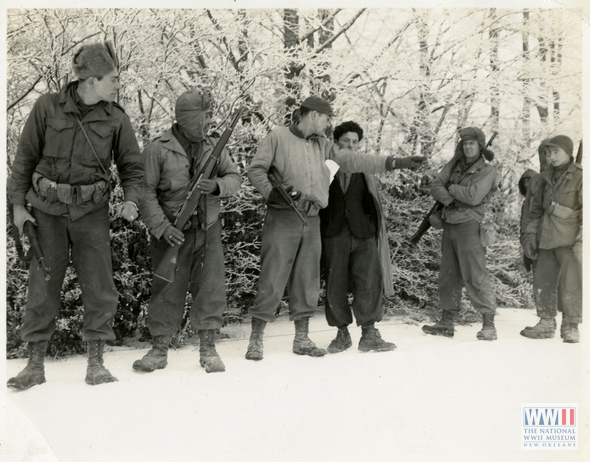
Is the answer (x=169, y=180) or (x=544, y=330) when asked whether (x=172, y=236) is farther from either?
(x=544, y=330)

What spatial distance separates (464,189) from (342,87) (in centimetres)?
182

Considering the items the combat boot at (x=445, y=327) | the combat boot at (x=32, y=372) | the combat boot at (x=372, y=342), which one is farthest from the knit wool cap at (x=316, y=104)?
the combat boot at (x=32, y=372)

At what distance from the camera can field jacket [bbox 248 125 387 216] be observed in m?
4.75

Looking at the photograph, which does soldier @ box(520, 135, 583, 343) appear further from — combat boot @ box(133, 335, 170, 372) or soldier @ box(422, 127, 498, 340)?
combat boot @ box(133, 335, 170, 372)

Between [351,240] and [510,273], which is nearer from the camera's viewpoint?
[351,240]

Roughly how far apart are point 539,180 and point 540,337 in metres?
1.38

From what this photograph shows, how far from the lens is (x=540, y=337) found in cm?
530

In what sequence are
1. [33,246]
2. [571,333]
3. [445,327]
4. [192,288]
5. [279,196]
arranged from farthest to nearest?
[445,327] < [571,333] < [279,196] < [192,288] < [33,246]

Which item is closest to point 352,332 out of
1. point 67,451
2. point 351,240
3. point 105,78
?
point 351,240

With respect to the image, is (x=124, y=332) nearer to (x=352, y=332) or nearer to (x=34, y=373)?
(x=34, y=373)

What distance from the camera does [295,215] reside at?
4.79 m

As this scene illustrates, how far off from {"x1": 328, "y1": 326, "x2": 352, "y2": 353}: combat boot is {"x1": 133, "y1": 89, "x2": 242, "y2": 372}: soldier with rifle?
103cm

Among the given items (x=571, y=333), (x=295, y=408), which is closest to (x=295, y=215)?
(x=295, y=408)

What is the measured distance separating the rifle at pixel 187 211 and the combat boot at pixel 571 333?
10.7 ft
